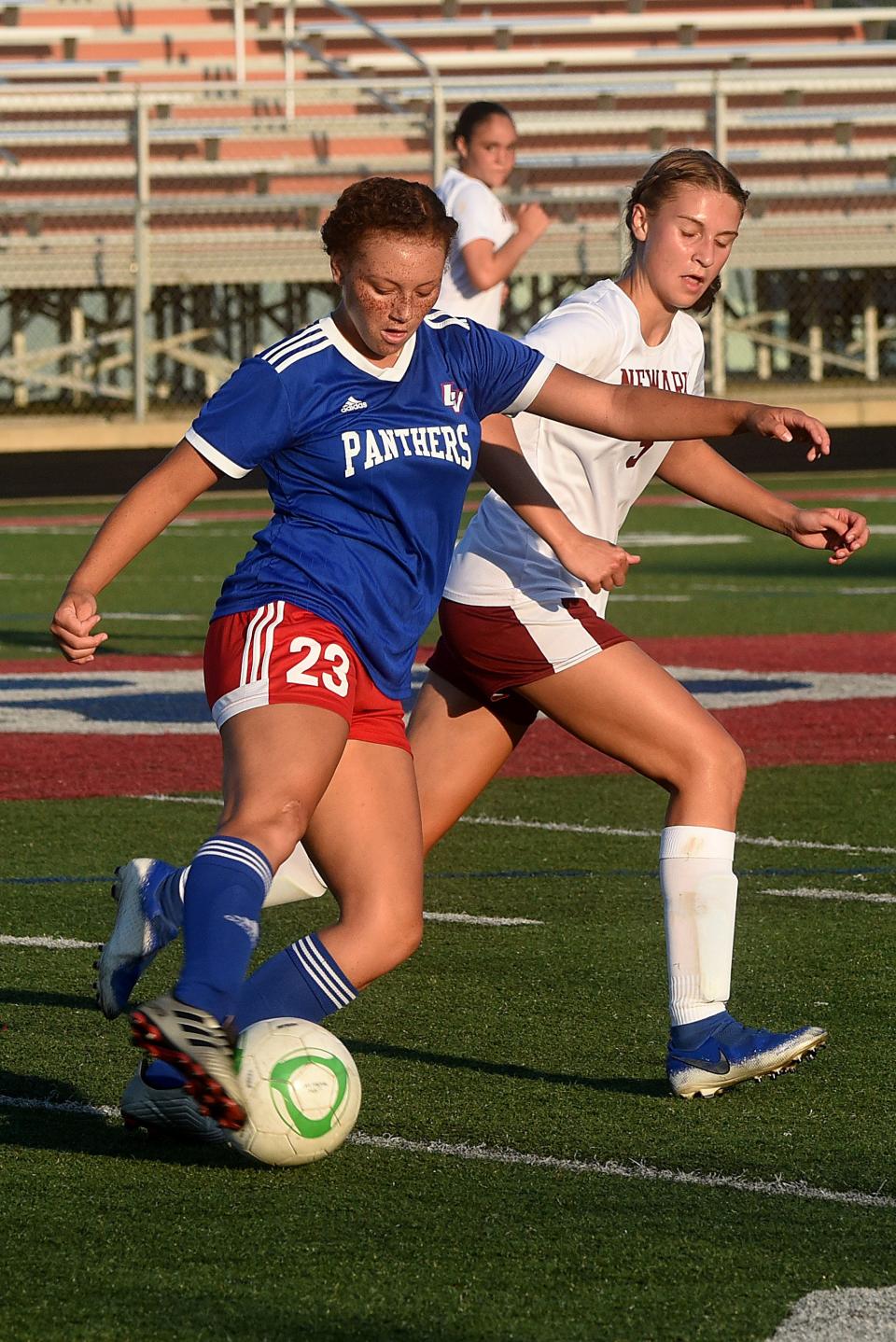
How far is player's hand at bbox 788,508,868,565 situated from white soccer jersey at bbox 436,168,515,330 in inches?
251

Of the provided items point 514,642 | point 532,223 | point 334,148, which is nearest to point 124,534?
point 514,642

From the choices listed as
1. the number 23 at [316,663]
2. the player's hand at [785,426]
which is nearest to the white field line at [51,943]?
the number 23 at [316,663]

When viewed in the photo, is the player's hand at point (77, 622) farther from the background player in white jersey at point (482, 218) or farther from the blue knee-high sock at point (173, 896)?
the background player in white jersey at point (482, 218)

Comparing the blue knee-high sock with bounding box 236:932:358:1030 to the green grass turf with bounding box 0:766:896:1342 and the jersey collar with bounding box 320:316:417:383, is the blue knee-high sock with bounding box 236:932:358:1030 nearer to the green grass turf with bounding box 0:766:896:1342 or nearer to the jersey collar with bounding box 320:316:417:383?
the green grass turf with bounding box 0:766:896:1342

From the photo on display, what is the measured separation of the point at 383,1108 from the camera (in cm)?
453

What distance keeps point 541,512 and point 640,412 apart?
0.34 m

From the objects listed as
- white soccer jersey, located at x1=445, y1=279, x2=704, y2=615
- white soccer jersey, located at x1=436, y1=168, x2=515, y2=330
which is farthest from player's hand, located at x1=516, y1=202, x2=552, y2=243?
white soccer jersey, located at x1=445, y1=279, x2=704, y2=615

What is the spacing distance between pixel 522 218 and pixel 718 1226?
780 centimetres

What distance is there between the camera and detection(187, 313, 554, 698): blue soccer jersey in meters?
4.28

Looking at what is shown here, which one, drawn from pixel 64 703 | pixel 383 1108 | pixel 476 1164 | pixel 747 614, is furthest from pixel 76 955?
pixel 747 614

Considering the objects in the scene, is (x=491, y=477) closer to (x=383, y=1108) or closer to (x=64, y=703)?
(x=383, y=1108)

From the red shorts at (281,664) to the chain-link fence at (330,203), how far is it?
79.9 ft

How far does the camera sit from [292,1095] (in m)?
4.03

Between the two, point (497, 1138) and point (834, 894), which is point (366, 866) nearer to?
point (497, 1138)
